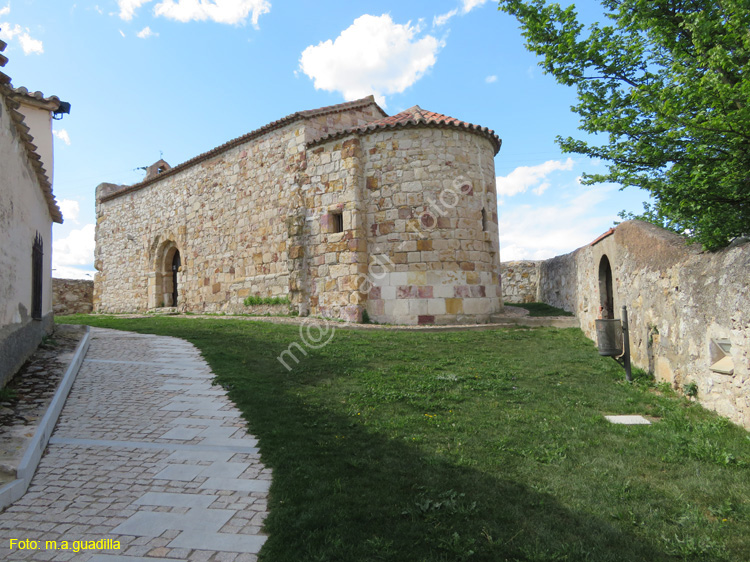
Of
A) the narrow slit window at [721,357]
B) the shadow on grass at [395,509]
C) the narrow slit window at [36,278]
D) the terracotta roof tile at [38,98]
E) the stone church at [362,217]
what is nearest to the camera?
the shadow on grass at [395,509]

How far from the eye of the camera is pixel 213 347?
890cm

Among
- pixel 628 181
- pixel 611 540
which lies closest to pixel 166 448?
pixel 611 540

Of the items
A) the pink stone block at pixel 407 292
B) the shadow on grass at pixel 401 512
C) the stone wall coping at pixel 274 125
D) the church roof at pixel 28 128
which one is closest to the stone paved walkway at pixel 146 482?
the shadow on grass at pixel 401 512

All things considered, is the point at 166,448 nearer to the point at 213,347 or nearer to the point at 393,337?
the point at 213,347

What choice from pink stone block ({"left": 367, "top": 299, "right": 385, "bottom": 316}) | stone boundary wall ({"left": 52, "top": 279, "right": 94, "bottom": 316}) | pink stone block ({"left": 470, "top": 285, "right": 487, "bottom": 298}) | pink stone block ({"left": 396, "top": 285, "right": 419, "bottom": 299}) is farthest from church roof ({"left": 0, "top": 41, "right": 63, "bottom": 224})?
stone boundary wall ({"left": 52, "top": 279, "right": 94, "bottom": 316})

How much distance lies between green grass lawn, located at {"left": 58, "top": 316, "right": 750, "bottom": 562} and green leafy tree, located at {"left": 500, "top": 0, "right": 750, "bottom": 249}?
2.42 metres

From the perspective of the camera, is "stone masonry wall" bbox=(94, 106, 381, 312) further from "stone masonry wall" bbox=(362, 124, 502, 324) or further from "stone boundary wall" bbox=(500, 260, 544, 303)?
"stone boundary wall" bbox=(500, 260, 544, 303)

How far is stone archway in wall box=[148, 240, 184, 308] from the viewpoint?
63.8 feet

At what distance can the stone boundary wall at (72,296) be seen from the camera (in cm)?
2333

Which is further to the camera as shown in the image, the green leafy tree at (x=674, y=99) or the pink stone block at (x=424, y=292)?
the pink stone block at (x=424, y=292)

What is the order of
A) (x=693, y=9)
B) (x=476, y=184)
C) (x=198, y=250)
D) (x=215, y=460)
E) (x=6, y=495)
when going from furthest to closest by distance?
(x=198, y=250)
(x=476, y=184)
(x=693, y=9)
(x=215, y=460)
(x=6, y=495)

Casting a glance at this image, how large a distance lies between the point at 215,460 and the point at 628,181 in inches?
250

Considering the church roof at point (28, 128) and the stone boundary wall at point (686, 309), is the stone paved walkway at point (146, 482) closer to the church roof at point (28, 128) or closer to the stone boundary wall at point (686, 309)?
the church roof at point (28, 128)

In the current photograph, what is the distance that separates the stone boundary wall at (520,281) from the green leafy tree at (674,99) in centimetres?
976
